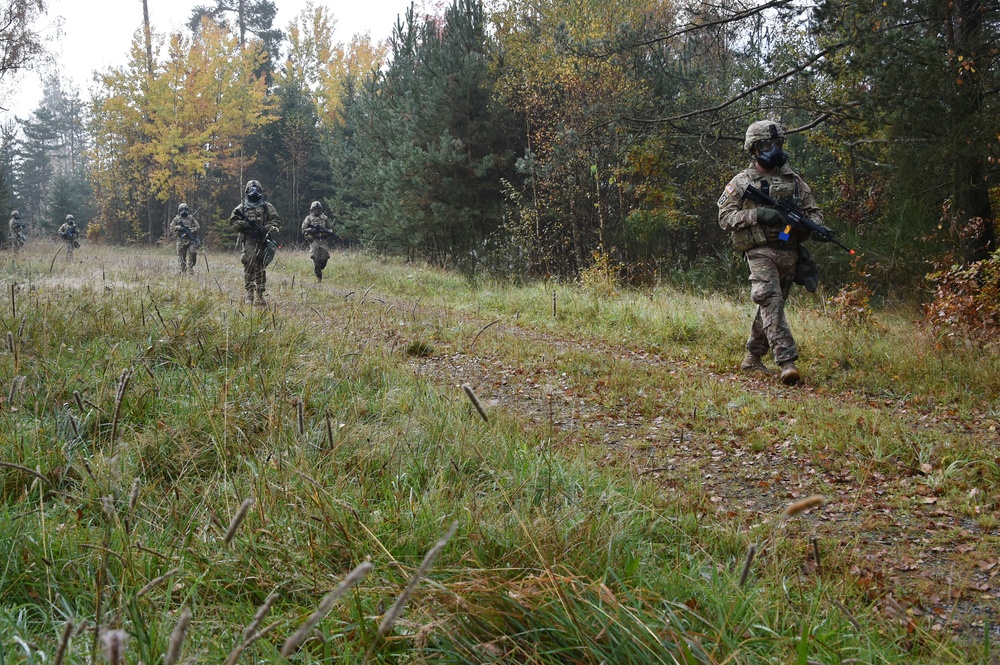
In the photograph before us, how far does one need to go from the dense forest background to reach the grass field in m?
3.82

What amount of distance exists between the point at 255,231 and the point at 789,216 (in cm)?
907

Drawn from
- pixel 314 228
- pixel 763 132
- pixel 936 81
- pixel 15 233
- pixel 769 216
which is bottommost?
pixel 769 216

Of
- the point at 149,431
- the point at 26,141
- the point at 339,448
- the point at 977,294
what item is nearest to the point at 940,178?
the point at 977,294

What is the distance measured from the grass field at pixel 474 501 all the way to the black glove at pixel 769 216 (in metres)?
1.68

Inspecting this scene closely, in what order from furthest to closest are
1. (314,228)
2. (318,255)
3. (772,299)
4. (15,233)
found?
(15,233) < (318,255) < (314,228) < (772,299)

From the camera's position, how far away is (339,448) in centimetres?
333

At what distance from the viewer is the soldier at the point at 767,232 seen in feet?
22.7

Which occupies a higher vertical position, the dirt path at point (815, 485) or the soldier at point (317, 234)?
the soldier at point (317, 234)

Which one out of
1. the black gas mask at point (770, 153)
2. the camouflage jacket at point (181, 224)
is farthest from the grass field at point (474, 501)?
the camouflage jacket at point (181, 224)

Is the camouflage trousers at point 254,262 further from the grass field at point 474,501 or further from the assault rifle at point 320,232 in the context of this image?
the assault rifle at point 320,232

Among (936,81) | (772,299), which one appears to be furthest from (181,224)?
(936,81)

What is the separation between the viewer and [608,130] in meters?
14.5

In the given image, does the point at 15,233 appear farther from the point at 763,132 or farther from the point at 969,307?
the point at 969,307

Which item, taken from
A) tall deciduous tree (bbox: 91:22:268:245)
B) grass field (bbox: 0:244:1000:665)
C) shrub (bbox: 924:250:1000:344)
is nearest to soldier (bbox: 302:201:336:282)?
grass field (bbox: 0:244:1000:665)
